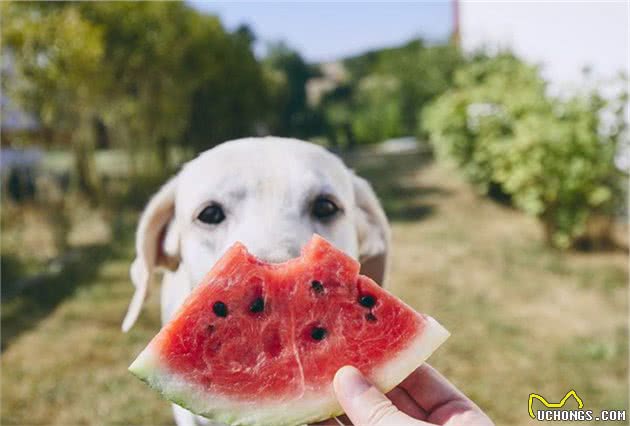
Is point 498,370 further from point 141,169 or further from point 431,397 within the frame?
point 141,169

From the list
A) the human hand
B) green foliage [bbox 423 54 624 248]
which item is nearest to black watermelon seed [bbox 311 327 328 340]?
the human hand

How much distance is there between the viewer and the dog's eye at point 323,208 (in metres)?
2.36

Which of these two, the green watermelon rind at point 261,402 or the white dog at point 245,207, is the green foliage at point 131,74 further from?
the green watermelon rind at point 261,402

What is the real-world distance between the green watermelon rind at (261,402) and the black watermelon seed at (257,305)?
0.83 ft

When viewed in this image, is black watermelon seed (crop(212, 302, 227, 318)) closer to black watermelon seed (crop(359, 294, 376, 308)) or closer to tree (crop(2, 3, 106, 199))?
black watermelon seed (crop(359, 294, 376, 308))

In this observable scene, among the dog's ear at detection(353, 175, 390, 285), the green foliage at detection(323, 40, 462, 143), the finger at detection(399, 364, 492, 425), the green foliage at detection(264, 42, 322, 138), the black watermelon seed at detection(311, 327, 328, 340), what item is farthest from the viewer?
the green foliage at detection(264, 42, 322, 138)

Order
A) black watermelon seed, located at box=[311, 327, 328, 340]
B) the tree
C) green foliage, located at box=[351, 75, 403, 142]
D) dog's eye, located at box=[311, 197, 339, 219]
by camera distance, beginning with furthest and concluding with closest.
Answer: green foliage, located at box=[351, 75, 403, 142], the tree, dog's eye, located at box=[311, 197, 339, 219], black watermelon seed, located at box=[311, 327, 328, 340]

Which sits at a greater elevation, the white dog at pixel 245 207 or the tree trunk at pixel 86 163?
the white dog at pixel 245 207

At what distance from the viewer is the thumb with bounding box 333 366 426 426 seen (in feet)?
5.26

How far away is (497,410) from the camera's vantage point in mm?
4551

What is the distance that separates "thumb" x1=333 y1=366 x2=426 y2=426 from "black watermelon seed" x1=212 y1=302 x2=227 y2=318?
0.36 meters

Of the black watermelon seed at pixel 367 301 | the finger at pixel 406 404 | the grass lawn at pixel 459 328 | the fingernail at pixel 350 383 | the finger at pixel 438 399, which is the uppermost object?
the black watermelon seed at pixel 367 301

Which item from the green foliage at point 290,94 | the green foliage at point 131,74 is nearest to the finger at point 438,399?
the green foliage at point 131,74

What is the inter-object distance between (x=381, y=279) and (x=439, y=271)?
479 cm
